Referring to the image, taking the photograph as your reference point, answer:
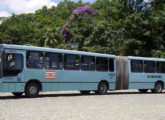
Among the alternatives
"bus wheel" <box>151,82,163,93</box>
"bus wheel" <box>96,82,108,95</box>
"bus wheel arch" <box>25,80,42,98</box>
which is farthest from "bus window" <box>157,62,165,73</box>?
"bus wheel arch" <box>25,80,42,98</box>

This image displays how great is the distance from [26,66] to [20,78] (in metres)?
0.80

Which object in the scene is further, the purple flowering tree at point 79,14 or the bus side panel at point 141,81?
the purple flowering tree at point 79,14

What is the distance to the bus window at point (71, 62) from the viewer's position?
807 inches

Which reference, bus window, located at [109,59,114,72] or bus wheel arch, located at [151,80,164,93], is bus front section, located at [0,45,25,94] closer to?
bus window, located at [109,59,114,72]

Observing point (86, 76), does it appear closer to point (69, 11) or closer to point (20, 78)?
point (20, 78)

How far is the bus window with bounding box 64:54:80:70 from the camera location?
20.5 m

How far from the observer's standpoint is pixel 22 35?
67.9m

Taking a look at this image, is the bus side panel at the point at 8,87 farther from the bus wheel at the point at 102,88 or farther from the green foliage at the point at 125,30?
the green foliage at the point at 125,30

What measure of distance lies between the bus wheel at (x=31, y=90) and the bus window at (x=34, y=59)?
102cm

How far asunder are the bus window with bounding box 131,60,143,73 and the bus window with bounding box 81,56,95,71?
179 inches

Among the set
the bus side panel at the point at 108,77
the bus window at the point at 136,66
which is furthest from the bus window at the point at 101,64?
the bus window at the point at 136,66

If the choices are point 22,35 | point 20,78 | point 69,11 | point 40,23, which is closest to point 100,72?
point 20,78

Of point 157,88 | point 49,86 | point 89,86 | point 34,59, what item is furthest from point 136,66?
point 34,59

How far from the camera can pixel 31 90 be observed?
18172mm
